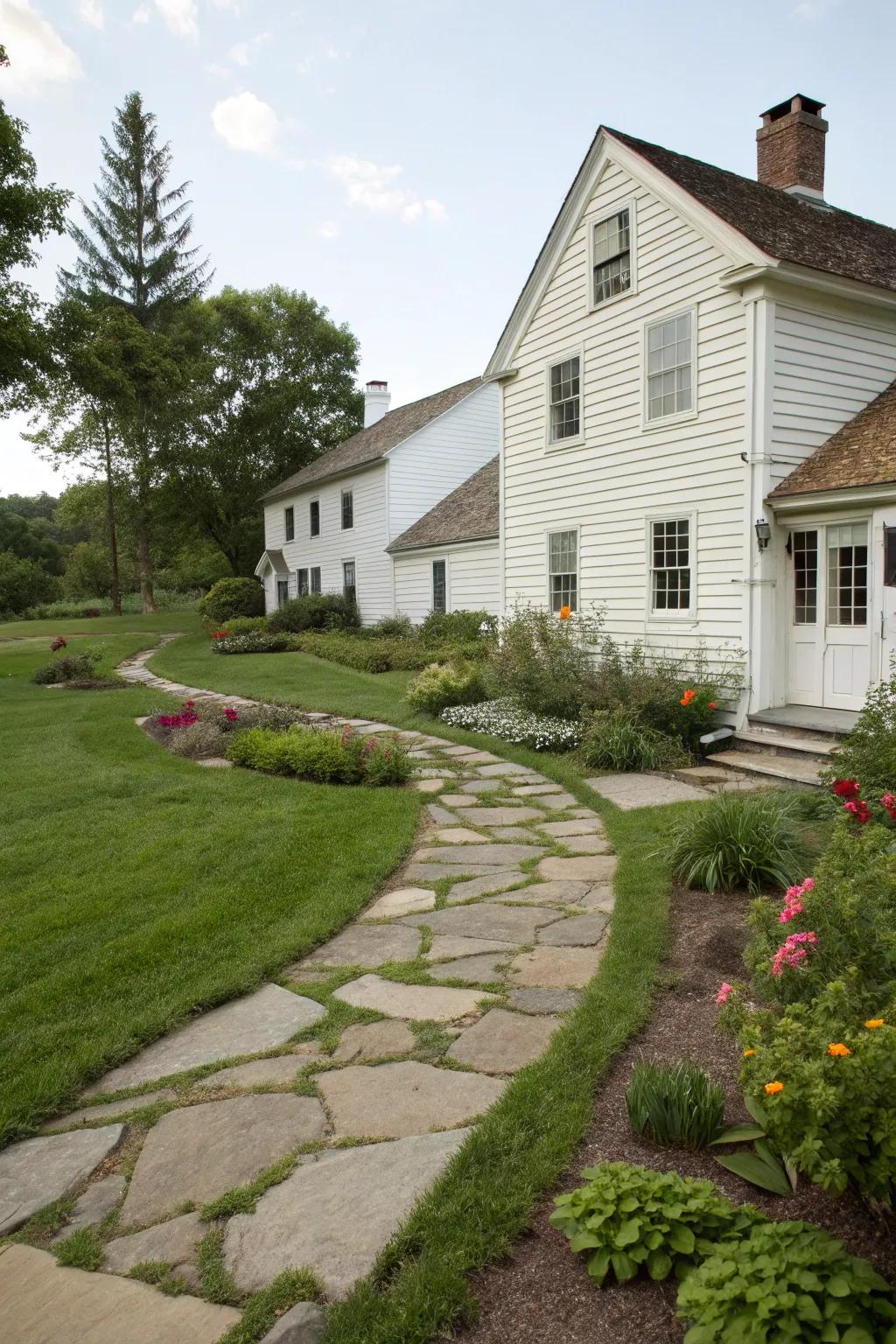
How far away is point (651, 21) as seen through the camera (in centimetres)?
1026

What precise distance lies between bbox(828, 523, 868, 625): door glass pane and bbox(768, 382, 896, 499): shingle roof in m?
0.55

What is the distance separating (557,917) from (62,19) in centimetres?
1330

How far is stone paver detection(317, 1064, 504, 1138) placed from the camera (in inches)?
104

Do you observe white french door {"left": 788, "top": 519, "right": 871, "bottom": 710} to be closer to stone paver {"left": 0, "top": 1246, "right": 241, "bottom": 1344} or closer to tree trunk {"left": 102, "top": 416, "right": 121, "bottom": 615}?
stone paver {"left": 0, "top": 1246, "right": 241, "bottom": 1344}

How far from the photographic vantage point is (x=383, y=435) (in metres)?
25.8

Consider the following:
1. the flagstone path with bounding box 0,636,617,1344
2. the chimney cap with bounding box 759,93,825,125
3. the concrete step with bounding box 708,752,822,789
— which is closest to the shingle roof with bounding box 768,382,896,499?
the concrete step with bounding box 708,752,822,789

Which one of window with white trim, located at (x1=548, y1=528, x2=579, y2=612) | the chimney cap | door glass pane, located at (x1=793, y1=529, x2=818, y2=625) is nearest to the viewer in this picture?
door glass pane, located at (x1=793, y1=529, x2=818, y2=625)

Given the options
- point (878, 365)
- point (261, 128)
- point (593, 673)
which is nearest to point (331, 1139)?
point (593, 673)

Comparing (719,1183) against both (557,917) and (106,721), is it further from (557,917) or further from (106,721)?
(106,721)

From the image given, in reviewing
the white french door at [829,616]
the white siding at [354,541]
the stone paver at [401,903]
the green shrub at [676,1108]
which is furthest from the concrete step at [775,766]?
the white siding at [354,541]

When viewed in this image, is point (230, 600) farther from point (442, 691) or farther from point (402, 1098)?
point (402, 1098)

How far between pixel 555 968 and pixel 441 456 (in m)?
21.5

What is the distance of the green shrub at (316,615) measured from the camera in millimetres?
24672

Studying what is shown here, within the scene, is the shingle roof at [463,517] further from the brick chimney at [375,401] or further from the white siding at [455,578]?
the brick chimney at [375,401]
